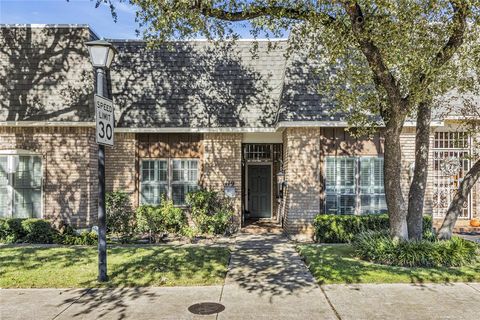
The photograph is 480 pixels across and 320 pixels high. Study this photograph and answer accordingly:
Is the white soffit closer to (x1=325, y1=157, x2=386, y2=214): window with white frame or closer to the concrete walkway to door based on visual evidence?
(x1=325, y1=157, x2=386, y2=214): window with white frame

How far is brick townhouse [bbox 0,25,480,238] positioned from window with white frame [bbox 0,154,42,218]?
0.03 metres

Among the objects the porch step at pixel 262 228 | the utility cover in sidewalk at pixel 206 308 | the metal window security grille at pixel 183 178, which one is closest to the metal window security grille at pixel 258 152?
the porch step at pixel 262 228

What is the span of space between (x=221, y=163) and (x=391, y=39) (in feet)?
22.7

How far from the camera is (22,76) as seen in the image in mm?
12977

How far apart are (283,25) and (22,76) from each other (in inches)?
351

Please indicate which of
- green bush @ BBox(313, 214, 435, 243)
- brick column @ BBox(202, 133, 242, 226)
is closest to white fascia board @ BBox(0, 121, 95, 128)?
brick column @ BBox(202, 133, 242, 226)

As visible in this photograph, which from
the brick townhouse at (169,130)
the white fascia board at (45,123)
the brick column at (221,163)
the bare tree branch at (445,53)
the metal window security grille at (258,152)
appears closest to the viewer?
the bare tree branch at (445,53)

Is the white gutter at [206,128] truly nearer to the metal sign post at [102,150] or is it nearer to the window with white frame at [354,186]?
the window with white frame at [354,186]

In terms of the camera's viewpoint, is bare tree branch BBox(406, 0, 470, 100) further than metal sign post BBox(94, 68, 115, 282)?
Yes

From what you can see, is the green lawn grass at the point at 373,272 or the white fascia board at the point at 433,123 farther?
the white fascia board at the point at 433,123

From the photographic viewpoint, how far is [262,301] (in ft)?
20.9

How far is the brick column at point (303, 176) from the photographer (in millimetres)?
12469

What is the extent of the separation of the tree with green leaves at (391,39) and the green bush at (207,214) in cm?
513

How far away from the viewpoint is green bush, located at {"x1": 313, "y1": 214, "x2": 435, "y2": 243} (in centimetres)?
1160
